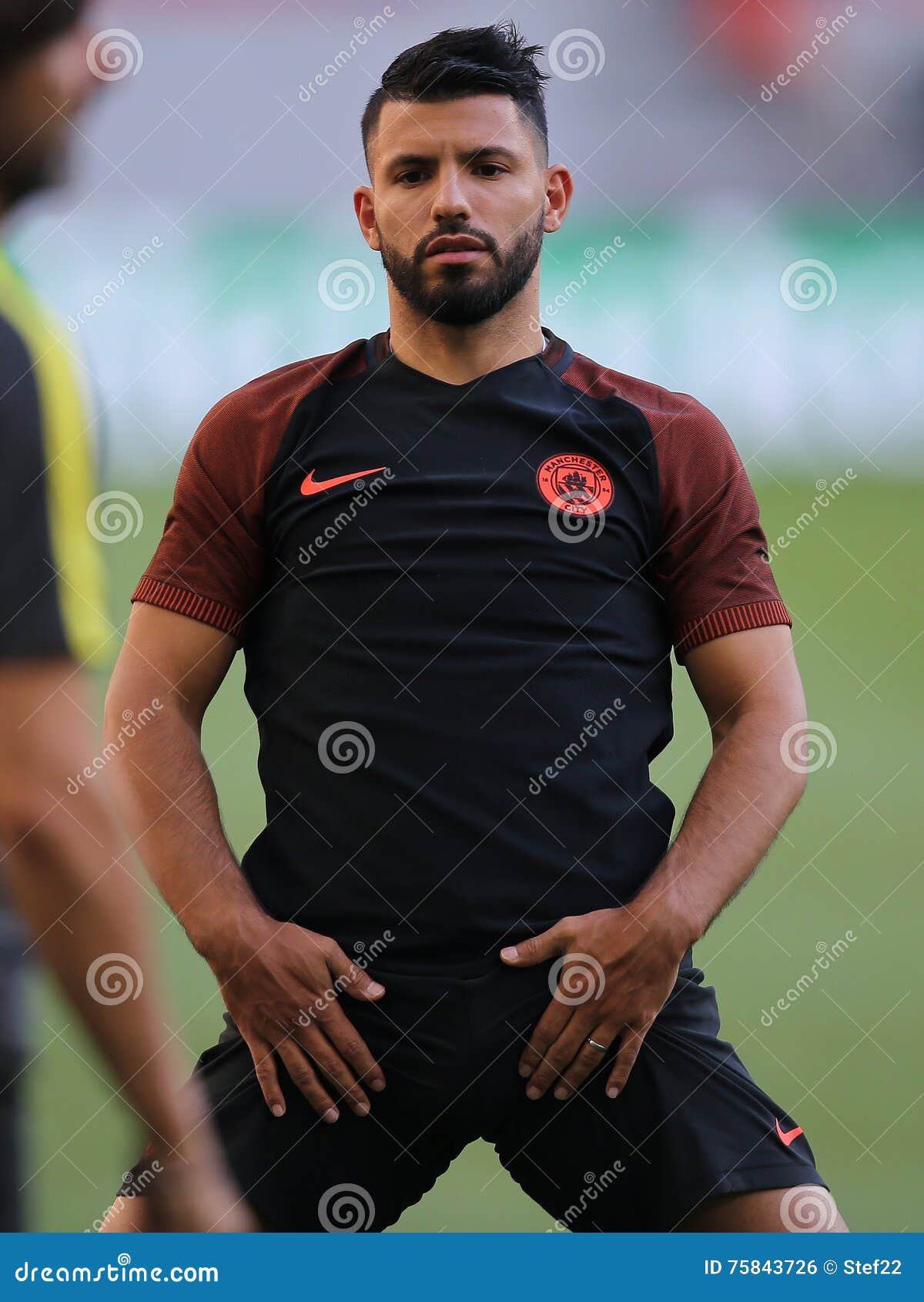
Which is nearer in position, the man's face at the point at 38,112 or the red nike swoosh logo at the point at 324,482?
the man's face at the point at 38,112

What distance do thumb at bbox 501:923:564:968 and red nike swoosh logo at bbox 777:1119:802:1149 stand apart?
33 centimetres

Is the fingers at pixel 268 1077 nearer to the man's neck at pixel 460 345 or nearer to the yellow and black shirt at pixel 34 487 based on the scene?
the yellow and black shirt at pixel 34 487

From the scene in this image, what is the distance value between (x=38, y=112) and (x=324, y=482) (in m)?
0.55

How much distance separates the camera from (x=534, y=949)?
1418mm

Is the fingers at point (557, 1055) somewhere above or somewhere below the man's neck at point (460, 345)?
below

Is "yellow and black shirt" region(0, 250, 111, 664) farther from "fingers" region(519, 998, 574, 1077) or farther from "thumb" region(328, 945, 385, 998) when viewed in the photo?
"fingers" region(519, 998, 574, 1077)

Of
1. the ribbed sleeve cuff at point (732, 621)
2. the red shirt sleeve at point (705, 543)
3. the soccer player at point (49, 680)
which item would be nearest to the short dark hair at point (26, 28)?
the soccer player at point (49, 680)

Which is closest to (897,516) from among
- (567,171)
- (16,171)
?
(567,171)

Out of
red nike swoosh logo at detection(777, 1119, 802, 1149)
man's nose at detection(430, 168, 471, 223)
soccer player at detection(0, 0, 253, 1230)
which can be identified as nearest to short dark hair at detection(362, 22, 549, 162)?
man's nose at detection(430, 168, 471, 223)

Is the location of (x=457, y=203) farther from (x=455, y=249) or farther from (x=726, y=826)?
(x=726, y=826)

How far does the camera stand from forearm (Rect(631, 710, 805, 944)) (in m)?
1.45

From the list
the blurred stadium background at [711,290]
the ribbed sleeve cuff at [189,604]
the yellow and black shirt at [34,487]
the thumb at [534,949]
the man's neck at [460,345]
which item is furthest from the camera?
the blurred stadium background at [711,290]

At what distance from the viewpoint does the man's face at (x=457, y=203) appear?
156 centimetres

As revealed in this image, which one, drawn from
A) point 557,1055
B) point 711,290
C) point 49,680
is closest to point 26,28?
point 49,680
